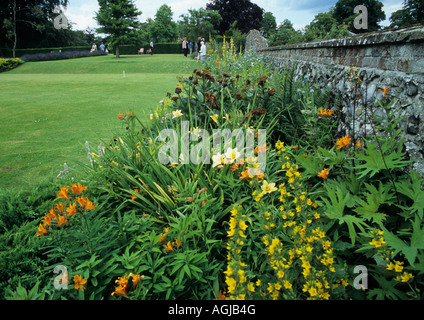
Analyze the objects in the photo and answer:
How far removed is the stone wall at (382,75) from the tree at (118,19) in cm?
2807

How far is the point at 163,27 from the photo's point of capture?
51031 millimetres

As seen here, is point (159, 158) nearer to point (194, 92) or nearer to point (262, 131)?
point (262, 131)

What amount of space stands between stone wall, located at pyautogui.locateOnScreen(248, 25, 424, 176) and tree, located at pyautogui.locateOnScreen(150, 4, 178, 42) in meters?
54.5

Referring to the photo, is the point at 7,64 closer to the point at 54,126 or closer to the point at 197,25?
the point at 197,25

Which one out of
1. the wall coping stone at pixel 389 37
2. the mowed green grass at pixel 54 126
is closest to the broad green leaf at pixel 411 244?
the wall coping stone at pixel 389 37

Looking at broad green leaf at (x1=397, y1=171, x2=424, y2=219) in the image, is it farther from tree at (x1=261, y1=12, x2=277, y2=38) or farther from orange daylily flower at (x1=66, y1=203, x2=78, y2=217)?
tree at (x1=261, y1=12, x2=277, y2=38)

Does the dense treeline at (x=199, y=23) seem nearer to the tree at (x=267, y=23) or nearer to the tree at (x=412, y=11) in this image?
the tree at (x=412, y=11)

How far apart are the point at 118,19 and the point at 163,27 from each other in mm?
27286

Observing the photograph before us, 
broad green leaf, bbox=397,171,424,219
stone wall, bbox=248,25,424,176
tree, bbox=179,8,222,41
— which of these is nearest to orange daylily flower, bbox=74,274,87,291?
broad green leaf, bbox=397,171,424,219

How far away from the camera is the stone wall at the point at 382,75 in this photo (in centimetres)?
162

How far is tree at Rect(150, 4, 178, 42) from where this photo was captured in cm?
5125

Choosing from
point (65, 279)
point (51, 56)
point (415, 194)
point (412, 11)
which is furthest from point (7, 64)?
point (412, 11)
